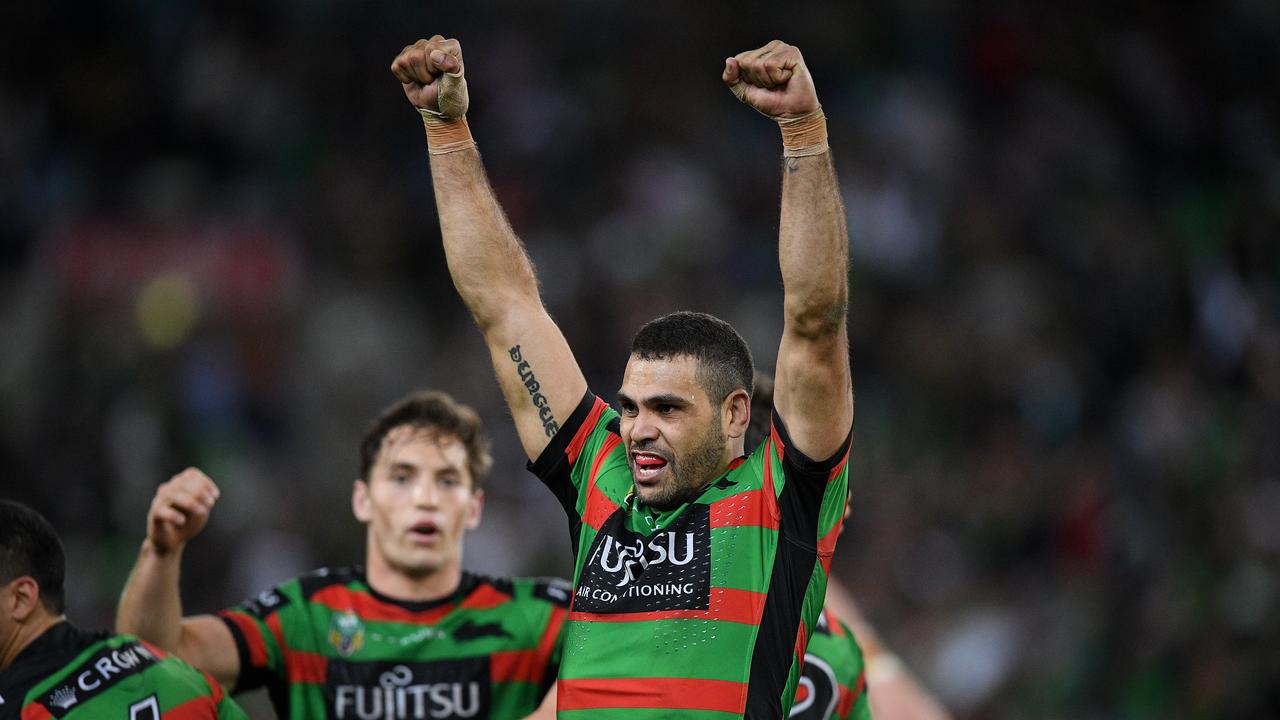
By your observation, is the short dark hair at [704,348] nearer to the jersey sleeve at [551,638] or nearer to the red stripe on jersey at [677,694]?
the red stripe on jersey at [677,694]

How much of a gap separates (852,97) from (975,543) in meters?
4.91

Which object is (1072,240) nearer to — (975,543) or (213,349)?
(975,543)

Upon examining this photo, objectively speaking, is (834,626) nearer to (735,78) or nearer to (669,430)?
(669,430)

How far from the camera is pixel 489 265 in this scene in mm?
4746

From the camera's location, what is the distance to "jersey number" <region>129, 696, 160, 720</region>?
4.86m

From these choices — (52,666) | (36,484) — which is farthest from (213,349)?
(52,666)

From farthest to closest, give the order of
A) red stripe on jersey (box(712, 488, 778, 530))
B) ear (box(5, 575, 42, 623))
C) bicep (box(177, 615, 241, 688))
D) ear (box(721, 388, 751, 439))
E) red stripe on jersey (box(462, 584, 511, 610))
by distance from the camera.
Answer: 1. red stripe on jersey (box(462, 584, 511, 610))
2. bicep (box(177, 615, 241, 688))
3. ear (box(5, 575, 42, 623))
4. ear (box(721, 388, 751, 439))
5. red stripe on jersey (box(712, 488, 778, 530))

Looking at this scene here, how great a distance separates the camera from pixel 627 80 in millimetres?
14531

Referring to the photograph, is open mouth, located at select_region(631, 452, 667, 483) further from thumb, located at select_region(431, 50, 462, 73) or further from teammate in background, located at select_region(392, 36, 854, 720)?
thumb, located at select_region(431, 50, 462, 73)

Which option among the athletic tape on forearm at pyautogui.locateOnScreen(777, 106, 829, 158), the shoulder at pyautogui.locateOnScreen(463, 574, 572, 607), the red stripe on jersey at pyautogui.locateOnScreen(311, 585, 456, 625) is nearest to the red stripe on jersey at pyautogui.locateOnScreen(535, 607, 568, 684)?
the shoulder at pyautogui.locateOnScreen(463, 574, 572, 607)

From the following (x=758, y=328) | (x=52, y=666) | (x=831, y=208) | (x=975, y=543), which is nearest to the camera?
(x=831, y=208)

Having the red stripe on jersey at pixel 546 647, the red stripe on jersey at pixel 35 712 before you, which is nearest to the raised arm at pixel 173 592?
the red stripe on jersey at pixel 35 712

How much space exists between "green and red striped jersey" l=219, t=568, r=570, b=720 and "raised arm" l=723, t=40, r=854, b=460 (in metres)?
1.97

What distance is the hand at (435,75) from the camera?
4.68 m
